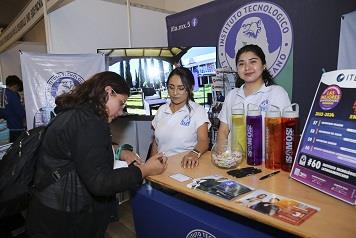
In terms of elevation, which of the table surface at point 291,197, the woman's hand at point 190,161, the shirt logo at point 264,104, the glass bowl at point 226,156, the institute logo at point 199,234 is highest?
the shirt logo at point 264,104

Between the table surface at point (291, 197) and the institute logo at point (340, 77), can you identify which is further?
the institute logo at point (340, 77)

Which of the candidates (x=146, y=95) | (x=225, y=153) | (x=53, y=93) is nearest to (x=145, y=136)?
(x=146, y=95)

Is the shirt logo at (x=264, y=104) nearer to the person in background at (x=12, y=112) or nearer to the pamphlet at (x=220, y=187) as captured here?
the pamphlet at (x=220, y=187)

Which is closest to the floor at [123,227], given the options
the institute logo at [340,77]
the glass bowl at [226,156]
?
the glass bowl at [226,156]

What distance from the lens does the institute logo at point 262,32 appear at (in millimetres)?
2543

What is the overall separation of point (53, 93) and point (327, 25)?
2648mm

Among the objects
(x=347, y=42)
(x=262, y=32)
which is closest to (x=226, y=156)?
(x=347, y=42)

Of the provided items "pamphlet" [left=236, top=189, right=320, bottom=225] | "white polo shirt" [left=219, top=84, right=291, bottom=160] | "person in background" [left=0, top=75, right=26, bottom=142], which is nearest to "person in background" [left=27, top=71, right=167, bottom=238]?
"pamphlet" [left=236, top=189, right=320, bottom=225]

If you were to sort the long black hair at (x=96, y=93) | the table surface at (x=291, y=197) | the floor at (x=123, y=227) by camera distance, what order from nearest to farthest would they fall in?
the table surface at (x=291, y=197)
the long black hair at (x=96, y=93)
the floor at (x=123, y=227)

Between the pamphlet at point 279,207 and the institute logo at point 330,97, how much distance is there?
1.26 ft

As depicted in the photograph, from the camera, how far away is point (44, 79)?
112 inches

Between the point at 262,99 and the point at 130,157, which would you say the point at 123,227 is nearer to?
the point at 130,157

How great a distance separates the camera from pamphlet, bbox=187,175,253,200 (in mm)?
1015

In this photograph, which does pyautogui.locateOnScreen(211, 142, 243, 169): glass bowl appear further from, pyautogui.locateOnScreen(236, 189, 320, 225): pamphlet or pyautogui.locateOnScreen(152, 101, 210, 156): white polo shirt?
pyautogui.locateOnScreen(152, 101, 210, 156): white polo shirt
